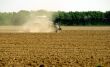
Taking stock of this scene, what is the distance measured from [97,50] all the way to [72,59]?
13.8ft

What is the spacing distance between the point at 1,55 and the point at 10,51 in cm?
188

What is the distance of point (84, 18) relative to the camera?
98562 mm

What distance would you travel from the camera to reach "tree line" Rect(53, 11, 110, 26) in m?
94.7

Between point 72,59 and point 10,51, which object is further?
point 10,51

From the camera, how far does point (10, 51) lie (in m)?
22.9

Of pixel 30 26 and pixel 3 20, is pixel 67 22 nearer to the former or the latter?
pixel 3 20

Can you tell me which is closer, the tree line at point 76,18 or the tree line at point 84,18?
the tree line at point 84,18

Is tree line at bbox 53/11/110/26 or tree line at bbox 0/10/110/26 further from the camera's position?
tree line at bbox 0/10/110/26

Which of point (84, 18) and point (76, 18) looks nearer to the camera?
point (84, 18)

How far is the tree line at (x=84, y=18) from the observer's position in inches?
3727

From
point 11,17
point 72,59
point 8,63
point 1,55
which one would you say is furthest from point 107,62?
point 11,17

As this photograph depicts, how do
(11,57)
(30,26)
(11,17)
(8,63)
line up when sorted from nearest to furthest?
(8,63) < (11,57) < (30,26) < (11,17)

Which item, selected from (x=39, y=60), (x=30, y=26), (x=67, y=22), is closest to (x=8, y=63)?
(x=39, y=60)

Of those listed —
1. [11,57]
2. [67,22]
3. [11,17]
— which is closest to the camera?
[11,57]
